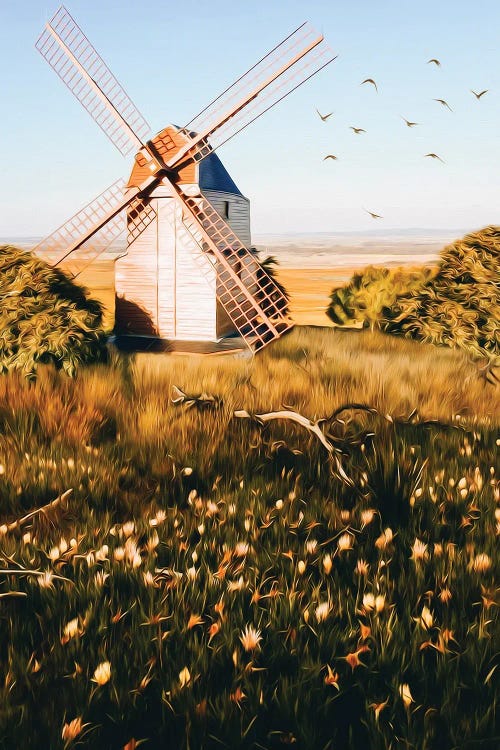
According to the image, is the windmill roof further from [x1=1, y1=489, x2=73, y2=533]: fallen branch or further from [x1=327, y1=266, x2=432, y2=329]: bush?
[x1=1, y1=489, x2=73, y2=533]: fallen branch

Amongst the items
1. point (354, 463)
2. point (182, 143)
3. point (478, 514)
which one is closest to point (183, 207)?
point (182, 143)

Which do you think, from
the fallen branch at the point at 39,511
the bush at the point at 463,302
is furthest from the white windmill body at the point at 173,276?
the fallen branch at the point at 39,511

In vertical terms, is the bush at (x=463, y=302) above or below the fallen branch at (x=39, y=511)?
above

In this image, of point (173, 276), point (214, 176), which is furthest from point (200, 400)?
point (214, 176)

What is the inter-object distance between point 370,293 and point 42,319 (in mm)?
13050

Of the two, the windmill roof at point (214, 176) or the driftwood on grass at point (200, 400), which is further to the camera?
the windmill roof at point (214, 176)

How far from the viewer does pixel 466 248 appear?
1400cm

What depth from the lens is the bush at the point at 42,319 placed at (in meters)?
11.2

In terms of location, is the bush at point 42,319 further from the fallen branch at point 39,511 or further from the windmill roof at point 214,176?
the fallen branch at point 39,511

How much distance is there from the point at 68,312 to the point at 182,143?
6.38 meters

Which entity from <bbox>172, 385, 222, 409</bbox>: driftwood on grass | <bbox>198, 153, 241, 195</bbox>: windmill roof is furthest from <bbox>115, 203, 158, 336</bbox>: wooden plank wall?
<bbox>172, 385, 222, 409</bbox>: driftwood on grass

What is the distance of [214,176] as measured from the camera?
1711 centimetres

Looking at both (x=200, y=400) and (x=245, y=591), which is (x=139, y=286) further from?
(x=245, y=591)

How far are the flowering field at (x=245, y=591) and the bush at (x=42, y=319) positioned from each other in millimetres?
4390
